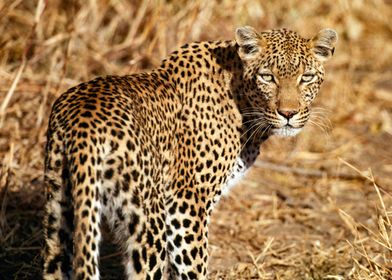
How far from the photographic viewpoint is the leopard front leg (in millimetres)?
6828

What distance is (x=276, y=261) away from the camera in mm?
8125

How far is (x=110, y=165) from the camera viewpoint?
5.38 m

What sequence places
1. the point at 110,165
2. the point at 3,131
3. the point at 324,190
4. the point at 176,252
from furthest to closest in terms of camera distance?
1. the point at 324,190
2. the point at 3,131
3. the point at 176,252
4. the point at 110,165

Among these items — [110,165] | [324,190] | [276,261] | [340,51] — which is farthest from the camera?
[340,51]

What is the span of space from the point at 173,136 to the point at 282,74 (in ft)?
3.15

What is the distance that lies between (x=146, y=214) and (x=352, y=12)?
30.9 feet

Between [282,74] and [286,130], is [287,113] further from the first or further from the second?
[282,74]

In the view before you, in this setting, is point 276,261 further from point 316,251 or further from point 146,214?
point 146,214

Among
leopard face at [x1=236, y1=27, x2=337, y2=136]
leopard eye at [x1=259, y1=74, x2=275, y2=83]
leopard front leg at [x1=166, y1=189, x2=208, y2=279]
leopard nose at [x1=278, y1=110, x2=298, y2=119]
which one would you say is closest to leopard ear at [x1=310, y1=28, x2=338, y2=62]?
leopard face at [x1=236, y1=27, x2=337, y2=136]

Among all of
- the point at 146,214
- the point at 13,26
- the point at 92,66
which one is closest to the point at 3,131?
the point at 92,66

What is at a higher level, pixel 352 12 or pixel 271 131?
pixel 352 12

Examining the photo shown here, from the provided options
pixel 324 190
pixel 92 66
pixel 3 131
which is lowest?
pixel 324 190

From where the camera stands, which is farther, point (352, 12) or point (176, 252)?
point (352, 12)

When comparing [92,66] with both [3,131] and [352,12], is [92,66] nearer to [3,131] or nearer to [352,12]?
[3,131]
